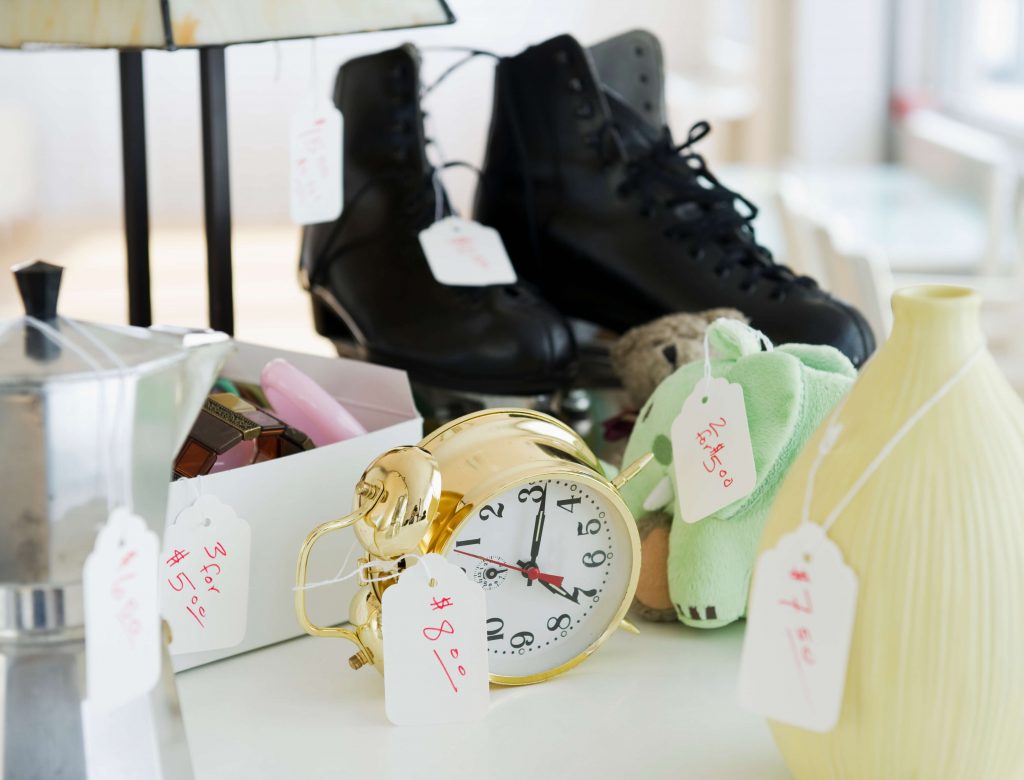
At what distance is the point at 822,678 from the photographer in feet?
1.31

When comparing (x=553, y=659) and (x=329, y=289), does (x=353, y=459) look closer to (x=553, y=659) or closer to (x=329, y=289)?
(x=553, y=659)

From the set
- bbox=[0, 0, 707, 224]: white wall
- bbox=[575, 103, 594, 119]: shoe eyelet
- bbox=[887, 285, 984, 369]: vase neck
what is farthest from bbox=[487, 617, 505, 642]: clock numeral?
bbox=[0, 0, 707, 224]: white wall

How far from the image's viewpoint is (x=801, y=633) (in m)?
0.40

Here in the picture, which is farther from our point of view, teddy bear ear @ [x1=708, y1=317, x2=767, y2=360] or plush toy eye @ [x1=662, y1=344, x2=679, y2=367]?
plush toy eye @ [x1=662, y1=344, x2=679, y2=367]

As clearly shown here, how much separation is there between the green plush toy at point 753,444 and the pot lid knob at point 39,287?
306mm

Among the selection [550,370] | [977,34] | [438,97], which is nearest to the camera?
[550,370]

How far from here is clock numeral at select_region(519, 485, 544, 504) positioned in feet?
1.75

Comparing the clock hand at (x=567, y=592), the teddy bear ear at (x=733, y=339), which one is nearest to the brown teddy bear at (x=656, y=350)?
the teddy bear ear at (x=733, y=339)

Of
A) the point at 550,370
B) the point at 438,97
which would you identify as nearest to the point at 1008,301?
the point at 550,370

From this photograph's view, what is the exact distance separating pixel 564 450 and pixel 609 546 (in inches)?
2.0

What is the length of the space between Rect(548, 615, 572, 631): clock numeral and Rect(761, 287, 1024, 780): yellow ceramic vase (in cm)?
16

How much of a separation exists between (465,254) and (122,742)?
0.47m

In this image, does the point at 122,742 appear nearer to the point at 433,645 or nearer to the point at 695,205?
the point at 433,645

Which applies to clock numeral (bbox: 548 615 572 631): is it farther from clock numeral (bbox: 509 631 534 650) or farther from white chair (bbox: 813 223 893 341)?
white chair (bbox: 813 223 893 341)
